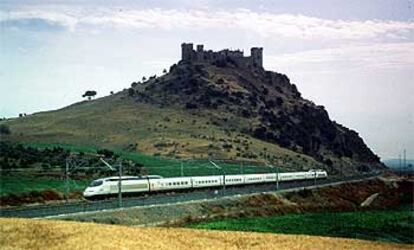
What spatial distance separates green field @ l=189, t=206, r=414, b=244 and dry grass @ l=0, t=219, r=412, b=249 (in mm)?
13650

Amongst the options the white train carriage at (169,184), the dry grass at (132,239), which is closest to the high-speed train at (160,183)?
the white train carriage at (169,184)

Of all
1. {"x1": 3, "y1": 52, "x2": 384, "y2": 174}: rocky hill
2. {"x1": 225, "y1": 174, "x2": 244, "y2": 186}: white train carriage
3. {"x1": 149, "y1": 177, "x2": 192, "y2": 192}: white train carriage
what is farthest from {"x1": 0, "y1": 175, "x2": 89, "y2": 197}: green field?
{"x1": 3, "y1": 52, "x2": 384, "y2": 174}: rocky hill

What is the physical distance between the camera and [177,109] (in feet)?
648

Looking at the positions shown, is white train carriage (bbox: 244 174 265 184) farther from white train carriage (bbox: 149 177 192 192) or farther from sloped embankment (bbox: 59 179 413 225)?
white train carriage (bbox: 149 177 192 192)

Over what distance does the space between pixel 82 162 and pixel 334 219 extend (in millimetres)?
33652

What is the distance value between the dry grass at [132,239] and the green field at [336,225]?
13.6 meters

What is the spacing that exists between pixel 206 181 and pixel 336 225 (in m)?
31.8

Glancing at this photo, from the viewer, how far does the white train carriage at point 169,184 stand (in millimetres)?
77625

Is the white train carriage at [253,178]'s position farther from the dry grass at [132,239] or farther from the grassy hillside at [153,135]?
the dry grass at [132,239]

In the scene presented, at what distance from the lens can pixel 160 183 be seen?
78.7 m

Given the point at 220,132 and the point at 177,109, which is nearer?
the point at 220,132

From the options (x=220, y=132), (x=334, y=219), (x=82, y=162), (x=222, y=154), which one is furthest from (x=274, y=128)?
(x=334, y=219)

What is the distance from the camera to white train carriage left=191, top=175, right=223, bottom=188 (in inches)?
3431

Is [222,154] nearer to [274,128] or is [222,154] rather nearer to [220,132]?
[220,132]
